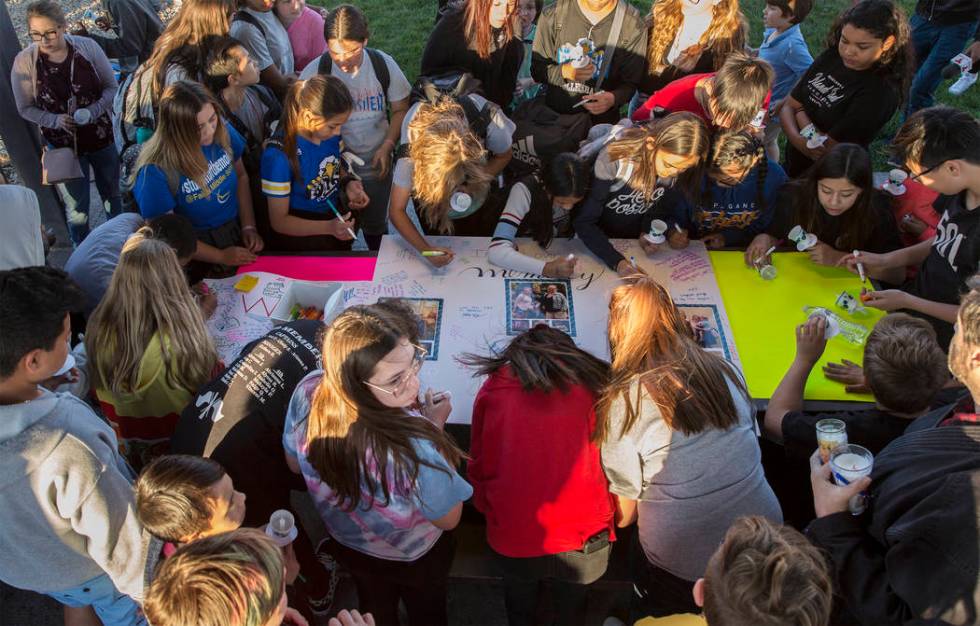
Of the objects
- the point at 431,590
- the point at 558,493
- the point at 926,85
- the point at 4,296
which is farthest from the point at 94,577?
the point at 926,85

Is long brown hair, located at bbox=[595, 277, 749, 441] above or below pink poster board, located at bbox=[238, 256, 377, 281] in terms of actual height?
above

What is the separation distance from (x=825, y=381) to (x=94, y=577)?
274 cm

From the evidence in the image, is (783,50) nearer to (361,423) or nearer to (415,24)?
(361,423)

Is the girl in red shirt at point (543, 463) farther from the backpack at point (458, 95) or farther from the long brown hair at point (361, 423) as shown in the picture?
the backpack at point (458, 95)

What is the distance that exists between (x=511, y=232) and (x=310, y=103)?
1127 mm

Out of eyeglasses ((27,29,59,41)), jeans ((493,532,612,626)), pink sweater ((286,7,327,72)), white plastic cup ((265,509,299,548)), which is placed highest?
eyeglasses ((27,29,59,41))

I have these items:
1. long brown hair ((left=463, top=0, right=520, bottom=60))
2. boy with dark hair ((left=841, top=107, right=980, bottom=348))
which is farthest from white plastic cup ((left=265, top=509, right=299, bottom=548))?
long brown hair ((left=463, top=0, right=520, bottom=60))

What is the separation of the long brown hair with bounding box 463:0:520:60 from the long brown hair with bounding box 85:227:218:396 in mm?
2356

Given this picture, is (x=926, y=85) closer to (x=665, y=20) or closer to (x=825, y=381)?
(x=665, y=20)

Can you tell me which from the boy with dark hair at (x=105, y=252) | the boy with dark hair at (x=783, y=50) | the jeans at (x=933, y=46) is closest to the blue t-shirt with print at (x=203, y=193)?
the boy with dark hair at (x=105, y=252)

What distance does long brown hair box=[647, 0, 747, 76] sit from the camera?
13.7 ft

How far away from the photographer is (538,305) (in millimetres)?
3217

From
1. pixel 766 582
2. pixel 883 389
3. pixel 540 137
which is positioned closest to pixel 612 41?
pixel 540 137

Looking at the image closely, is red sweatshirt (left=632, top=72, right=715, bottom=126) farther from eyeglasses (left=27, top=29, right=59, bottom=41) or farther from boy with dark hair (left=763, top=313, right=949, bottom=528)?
eyeglasses (left=27, top=29, right=59, bottom=41)
